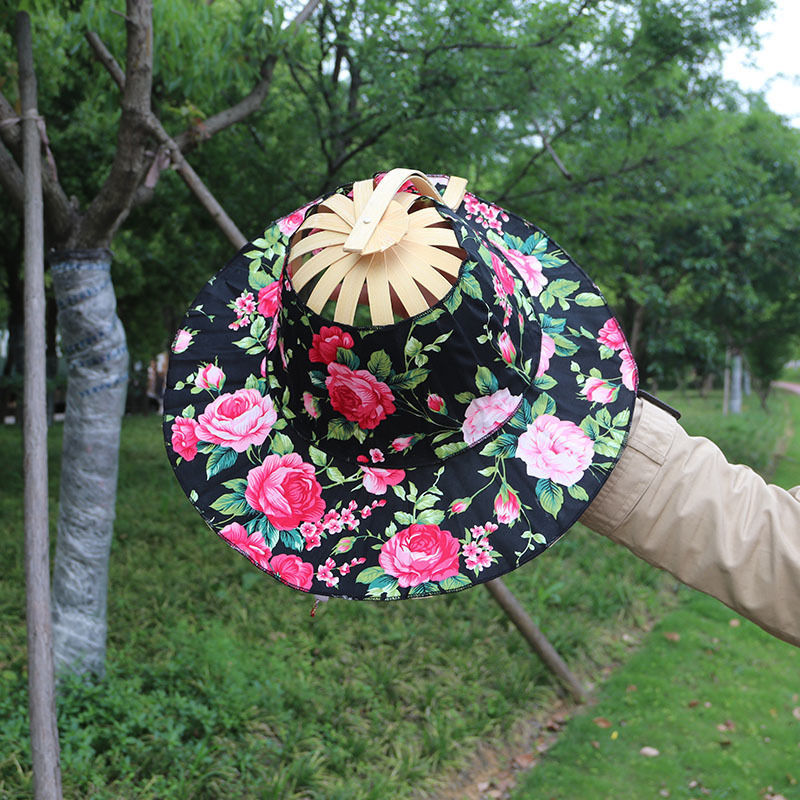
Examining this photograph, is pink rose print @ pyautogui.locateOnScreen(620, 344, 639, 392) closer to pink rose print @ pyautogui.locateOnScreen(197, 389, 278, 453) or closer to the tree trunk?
pink rose print @ pyautogui.locateOnScreen(197, 389, 278, 453)

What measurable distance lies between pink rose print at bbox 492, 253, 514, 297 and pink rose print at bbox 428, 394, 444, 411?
0.21 metres

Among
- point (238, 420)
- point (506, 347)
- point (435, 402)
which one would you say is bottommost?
point (238, 420)

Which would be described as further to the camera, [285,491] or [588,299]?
[588,299]

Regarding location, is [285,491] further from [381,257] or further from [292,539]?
[381,257]

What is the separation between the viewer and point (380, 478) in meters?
1.41

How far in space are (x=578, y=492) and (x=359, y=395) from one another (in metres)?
0.40

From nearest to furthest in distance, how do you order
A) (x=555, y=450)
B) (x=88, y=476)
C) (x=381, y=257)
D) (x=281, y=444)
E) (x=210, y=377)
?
(x=381, y=257)
(x=555, y=450)
(x=281, y=444)
(x=210, y=377)
(x=88, y=476)

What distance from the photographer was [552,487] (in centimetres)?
133

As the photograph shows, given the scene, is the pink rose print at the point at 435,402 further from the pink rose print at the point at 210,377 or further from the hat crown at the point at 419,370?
the pink rose print at the point at 210,377

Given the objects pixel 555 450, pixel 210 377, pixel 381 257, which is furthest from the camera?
pixel 210 377

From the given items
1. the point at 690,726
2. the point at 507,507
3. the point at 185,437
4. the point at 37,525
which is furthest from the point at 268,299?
the point at 690,726

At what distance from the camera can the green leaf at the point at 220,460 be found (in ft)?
4.81

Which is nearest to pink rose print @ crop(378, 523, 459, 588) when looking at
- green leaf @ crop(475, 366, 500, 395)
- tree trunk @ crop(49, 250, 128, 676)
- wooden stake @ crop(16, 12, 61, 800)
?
green leaf @ crop(475, 366, 500, 395)

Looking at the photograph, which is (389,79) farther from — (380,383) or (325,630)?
(380,383)
